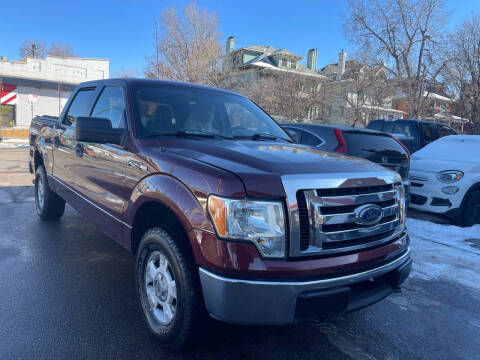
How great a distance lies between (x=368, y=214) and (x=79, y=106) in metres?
3.61

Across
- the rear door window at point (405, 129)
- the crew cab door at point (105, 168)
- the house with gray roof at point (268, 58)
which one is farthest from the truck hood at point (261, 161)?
the house with gray roof at point (268, 58)

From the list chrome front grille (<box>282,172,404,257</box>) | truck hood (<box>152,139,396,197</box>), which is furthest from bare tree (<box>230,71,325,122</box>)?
chrome front grille (<box>282,172,404,257</box>)

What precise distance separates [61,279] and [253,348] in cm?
205

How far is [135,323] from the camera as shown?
272 cm

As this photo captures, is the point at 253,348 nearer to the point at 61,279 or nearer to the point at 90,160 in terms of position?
the point at 61,279

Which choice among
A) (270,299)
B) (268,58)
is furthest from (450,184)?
(268,58)

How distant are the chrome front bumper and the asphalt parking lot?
49 centimetres

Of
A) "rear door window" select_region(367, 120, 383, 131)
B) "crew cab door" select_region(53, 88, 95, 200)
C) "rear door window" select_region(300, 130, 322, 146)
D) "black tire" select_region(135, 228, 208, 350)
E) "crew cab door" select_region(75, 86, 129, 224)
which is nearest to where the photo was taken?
"black tire" select_region(135, 228, 208, 350)

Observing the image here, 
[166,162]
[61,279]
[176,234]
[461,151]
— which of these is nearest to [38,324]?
[61,279]

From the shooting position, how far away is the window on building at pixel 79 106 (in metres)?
4.04

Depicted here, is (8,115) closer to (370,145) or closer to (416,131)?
(416,131)

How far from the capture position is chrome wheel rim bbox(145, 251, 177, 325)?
91.7 inches

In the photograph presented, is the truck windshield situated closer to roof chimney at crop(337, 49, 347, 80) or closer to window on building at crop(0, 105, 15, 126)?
window on building at crop(0, 105, 15, 126)

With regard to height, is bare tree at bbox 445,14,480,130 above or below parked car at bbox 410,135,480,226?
above
